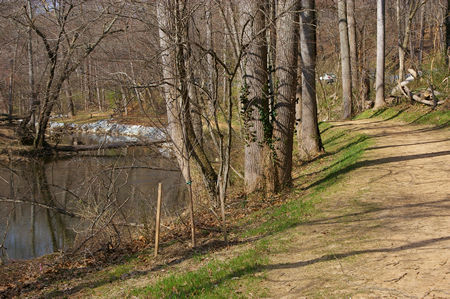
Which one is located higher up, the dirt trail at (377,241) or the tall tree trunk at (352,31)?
the tall tree trunk at (352,31)

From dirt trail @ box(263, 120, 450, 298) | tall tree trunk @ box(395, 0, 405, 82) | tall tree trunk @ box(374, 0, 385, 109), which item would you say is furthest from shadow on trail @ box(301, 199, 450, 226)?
tall tree trunk @ box(374, 0, 385, 109)

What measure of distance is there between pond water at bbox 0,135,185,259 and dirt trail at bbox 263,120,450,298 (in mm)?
3510

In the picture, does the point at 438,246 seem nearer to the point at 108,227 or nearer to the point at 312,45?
the point at 108,227

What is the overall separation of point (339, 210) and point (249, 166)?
315 centimetres

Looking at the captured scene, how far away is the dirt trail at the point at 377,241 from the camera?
13.2ft

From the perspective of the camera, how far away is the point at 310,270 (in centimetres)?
465

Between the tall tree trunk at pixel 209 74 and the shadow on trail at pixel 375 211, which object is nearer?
the shadow on trail at pixel 375 211

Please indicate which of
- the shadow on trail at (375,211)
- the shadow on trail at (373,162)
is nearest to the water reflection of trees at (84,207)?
the shadow on trail at (373,162)

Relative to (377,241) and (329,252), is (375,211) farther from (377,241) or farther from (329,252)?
(329,252)

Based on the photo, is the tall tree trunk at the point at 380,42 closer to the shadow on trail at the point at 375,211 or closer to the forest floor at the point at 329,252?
the forest floor at the point at 329,252

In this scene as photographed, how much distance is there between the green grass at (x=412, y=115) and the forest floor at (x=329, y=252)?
13.0 ft

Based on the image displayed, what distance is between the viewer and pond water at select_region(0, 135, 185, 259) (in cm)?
832

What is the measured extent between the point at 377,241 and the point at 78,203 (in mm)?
6549

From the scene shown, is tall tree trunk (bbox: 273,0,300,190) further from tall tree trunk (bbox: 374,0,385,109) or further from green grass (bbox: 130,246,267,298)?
tall tree trunk (bbox: 374,0,385,109)
